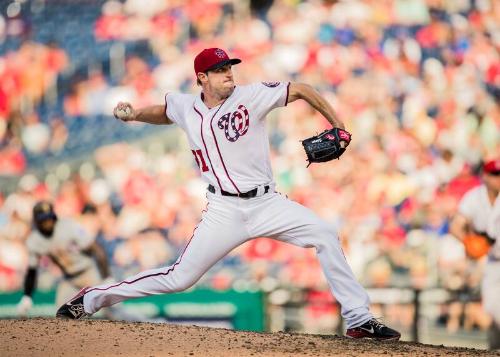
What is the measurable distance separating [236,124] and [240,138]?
76 millimetres

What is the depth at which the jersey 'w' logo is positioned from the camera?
15.6 ft

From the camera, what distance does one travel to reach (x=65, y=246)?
320 inches

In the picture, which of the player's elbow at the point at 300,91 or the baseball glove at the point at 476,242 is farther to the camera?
the baseball glove at the point at 476,242

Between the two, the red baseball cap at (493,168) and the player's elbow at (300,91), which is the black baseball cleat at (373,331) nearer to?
the player's elbow at (300,91)

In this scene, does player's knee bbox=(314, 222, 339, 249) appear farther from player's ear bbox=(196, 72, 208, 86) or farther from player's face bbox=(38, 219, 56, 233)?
player's face bbox=(38, 219, 56, 233)

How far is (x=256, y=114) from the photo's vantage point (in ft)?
15.6

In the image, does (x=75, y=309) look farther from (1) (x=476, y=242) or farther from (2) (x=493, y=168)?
(1) (x=476, y=242)

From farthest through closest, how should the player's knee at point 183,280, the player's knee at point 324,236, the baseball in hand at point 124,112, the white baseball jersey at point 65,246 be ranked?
1. the white baseball jersey at point 65,246
2. the baseball in hand at point 124,112
3. the player's knee at point 183,280
4. the player's knee at point 324,236

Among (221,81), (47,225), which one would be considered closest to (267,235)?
(221,81)

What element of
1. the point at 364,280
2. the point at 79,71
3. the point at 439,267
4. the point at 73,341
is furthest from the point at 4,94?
the point at 73,341

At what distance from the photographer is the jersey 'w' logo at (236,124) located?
474cm

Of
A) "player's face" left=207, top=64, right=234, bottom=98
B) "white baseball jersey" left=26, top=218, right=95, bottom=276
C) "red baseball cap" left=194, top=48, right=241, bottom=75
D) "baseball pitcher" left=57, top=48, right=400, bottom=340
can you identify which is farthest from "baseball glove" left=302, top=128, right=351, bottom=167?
"white baseball jersey" left=26, top=218, right=95, bottom=276

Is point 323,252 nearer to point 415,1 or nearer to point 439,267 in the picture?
point 439,267

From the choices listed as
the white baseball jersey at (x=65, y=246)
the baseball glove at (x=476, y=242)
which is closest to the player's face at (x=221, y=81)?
the baseball glove at (x=476, y=242)
